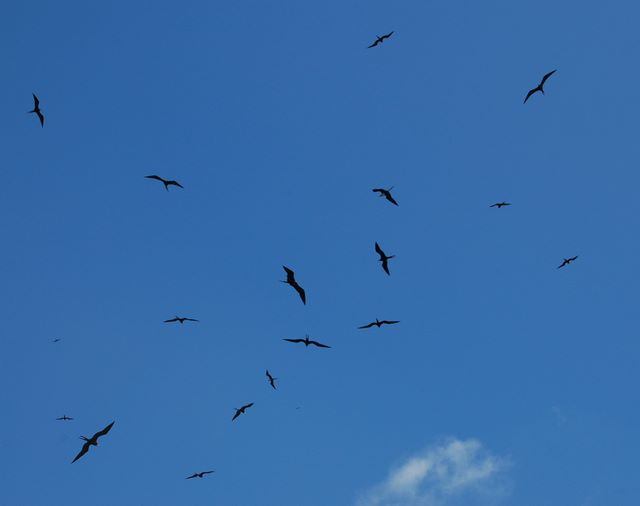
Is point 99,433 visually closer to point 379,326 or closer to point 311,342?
point 311,342

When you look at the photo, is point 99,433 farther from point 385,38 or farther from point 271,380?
point 385,38

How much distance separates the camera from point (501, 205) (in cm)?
6294

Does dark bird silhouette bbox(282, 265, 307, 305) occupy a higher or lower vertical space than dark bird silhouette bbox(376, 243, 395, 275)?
lower

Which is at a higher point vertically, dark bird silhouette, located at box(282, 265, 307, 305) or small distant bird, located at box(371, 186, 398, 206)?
small distant bird, located at box(371, 186, 398, 206)

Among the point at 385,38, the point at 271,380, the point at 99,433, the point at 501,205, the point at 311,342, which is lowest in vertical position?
the point at 99,433

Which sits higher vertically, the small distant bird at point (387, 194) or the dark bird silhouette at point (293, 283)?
the small distant bird at point (387, 194)

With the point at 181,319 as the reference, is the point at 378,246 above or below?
below

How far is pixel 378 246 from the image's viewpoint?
1802 inches

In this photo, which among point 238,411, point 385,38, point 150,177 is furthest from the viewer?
point 238,411

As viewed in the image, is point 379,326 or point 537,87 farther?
point 537,87

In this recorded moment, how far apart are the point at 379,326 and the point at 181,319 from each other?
75.3 feet

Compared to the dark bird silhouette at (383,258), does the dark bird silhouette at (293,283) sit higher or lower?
lower

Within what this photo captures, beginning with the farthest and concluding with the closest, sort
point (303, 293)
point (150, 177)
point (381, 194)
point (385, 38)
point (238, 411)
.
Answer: point (238, 411), point (385, 38), point (150, 177), point (381, 194), point (303, 293)

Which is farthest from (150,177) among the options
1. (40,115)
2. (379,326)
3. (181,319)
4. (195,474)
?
(195,474)
